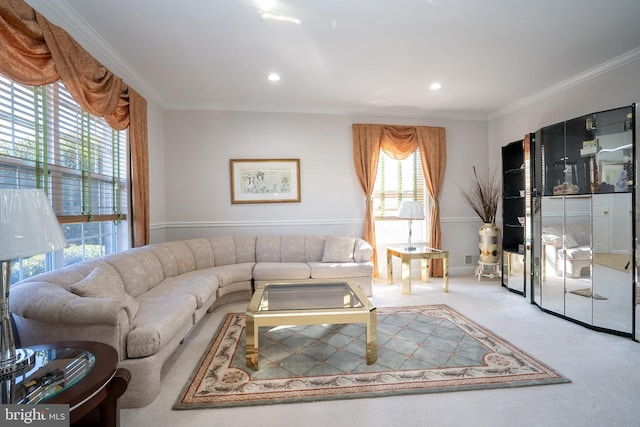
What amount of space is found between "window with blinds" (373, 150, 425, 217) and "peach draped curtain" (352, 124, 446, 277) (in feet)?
0.51

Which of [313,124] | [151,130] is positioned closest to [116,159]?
[151,130]

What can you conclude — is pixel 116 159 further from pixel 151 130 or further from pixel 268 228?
pixel 268 228

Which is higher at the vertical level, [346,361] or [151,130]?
[151,130]

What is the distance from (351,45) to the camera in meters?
2.93

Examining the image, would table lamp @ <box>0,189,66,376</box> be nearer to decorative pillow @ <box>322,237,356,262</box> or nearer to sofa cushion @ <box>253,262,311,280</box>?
sofa cushion @ <box>253,262,311,280</box>

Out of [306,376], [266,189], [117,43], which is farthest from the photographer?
[266,189]

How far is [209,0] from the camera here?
2.28m

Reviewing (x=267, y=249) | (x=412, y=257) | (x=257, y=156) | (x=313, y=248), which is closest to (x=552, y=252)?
(x=412, y=257)

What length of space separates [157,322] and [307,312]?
1059 millimetres

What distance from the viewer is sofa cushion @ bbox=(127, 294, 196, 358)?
6.27 feet

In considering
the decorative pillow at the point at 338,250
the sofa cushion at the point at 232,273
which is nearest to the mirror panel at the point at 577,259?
the decorative pillow at the point at 338,250

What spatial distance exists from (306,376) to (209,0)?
2.93 meters

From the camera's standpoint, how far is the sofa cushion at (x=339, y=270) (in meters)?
3.94

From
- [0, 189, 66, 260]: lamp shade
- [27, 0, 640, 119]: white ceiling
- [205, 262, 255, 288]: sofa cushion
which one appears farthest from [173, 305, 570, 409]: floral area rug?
[27, 0, 640, 119]: white ceiling
